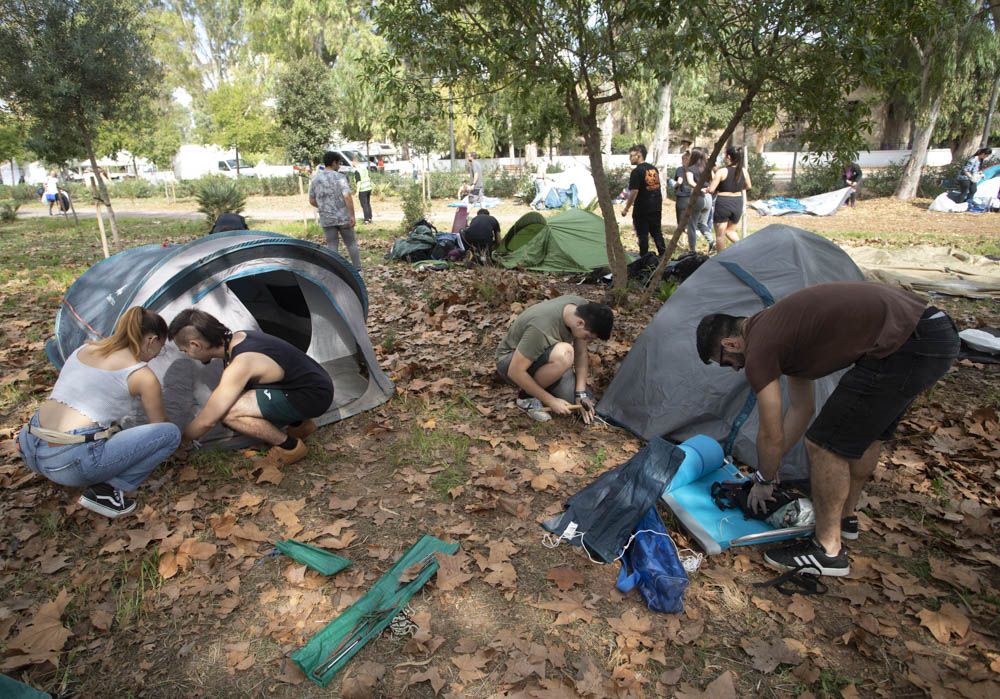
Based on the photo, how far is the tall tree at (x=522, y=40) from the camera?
214 inches

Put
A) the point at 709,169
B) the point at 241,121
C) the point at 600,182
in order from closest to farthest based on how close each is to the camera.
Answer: the point at 709,169, the point at 600,182, the point at 241,121

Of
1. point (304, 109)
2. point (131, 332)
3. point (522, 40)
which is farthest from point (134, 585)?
point (304, 109)

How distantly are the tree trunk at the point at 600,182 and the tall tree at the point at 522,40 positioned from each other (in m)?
0.37

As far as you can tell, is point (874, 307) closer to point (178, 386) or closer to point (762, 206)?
point (178, 386)

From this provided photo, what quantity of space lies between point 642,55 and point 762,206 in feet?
39.8

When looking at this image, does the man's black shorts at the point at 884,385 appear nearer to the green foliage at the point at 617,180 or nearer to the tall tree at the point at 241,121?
the green foliage at the point at 617,180

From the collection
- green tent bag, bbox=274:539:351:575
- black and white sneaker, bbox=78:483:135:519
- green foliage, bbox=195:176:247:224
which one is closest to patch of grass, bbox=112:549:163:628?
black and white sneaker, bbox=78:483:135:519

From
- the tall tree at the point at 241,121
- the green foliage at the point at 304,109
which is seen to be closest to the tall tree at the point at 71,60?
the green foliage at the point at 304,109

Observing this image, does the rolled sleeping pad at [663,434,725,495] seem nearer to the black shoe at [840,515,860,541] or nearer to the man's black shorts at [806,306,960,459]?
the black shoe at [840,515,860,541]

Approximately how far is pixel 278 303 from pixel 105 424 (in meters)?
2.84

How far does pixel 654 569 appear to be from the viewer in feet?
9.12

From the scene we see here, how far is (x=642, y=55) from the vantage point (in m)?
5.78

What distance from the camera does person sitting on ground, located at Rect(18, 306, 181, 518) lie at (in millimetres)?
3146

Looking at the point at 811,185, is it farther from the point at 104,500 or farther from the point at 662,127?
the point at 104,500
